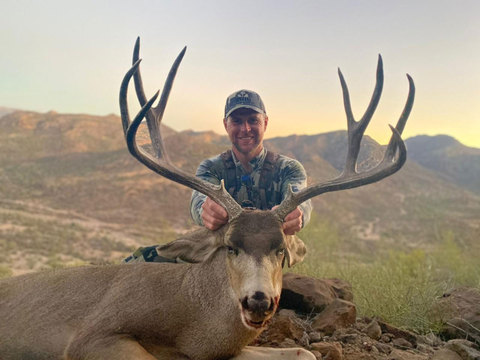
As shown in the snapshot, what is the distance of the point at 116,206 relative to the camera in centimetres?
3962

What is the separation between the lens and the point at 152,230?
107 ft

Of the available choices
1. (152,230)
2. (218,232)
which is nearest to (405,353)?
(218,232)

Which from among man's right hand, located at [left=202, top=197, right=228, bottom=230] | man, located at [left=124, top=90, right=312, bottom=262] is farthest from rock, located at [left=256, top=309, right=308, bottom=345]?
man, located at [left=124, top=90, right=312, bottom=262]

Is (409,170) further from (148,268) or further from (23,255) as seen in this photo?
(148,268)

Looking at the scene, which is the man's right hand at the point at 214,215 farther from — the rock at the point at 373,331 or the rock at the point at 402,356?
the rock at the point at 373,331

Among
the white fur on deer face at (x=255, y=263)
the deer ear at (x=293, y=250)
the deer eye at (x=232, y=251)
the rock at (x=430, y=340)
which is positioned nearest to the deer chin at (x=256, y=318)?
the white fur on deer face at (x=255, y=263)

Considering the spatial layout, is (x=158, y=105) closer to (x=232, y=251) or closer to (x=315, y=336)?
(x=232, y=251)

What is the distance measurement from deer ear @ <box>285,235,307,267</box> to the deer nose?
38.3 inches

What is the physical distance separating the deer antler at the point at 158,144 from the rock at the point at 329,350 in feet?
5.50

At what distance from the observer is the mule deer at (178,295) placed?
354 cm

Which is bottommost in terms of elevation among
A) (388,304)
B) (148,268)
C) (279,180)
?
(388,304)

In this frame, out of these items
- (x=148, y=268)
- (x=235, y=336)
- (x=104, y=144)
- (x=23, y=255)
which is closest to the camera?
(x=235, y=336)

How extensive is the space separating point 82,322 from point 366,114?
3.63 m

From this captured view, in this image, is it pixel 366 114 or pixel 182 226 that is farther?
pixel 182 226
